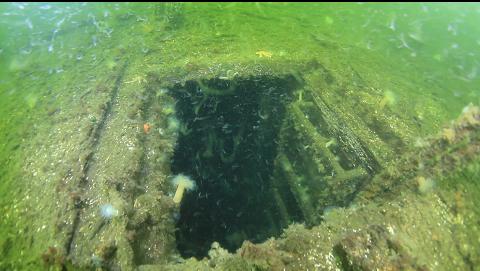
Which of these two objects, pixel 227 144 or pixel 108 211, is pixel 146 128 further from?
pixel 227 144

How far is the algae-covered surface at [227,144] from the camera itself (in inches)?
93.0

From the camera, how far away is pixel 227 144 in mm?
5266

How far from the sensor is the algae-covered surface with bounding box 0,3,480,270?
93.0 inches

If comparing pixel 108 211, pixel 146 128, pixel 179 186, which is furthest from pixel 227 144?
pixel 108 211

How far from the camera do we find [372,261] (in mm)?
2039

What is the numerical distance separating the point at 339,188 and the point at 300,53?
10.0 ft

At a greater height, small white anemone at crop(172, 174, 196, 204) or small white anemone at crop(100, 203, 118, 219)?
small white anemone at crop(100, 203, 118, 219)

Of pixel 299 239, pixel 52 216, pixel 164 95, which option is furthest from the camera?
pixel 164 95

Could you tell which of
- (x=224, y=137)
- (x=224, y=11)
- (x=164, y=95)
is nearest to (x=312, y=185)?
(x=224, y=137)

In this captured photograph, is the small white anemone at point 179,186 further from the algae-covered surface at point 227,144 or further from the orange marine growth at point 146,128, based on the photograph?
the orange marine growth at point 146,128

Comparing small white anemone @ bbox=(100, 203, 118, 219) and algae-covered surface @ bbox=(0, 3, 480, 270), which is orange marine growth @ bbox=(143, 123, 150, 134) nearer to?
algae-covered surface @ bbox=(0, 3, 480, 270)

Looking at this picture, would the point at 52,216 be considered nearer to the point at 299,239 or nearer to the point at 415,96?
the point at 299,239

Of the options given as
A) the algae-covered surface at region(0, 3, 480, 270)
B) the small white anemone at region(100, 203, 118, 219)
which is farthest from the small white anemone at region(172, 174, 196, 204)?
the small white anemone at region(100, 203, 118, 219)

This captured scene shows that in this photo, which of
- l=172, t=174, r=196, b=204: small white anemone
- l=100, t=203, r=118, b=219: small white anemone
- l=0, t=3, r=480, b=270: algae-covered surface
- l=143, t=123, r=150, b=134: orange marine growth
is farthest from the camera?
l=143, t=123, r=150, b=134: orange marine growth
